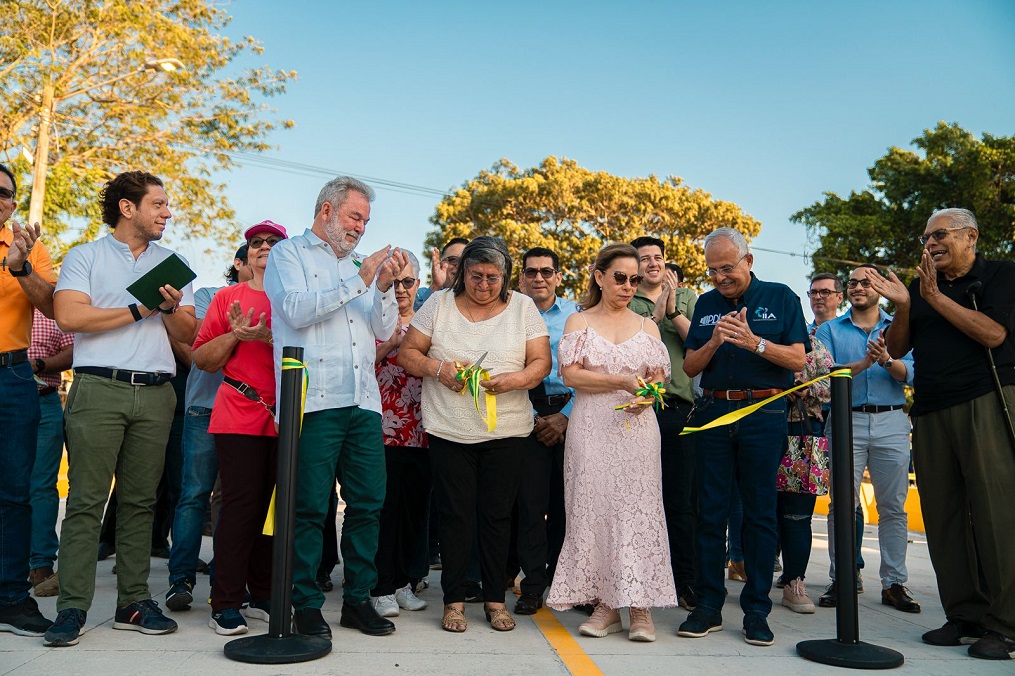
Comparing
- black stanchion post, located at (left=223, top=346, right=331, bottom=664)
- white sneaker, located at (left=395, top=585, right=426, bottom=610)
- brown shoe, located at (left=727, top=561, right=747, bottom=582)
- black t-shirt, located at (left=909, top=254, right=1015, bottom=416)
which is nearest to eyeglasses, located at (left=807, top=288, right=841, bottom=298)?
black t-shirt, located at (left=909, top=254, right=1015, bottom=416)

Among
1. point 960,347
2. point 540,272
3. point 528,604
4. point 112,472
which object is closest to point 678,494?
point 528,604

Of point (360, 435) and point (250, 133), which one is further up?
point (250, 133)

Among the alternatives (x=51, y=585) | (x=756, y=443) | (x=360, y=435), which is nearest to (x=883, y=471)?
(x=756, y=443)

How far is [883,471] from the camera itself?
21.1 feet

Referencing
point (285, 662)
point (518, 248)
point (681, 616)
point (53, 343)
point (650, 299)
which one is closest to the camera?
point (285, 662)

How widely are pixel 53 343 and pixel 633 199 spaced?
23234mm

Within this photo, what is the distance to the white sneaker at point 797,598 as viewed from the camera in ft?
19.1

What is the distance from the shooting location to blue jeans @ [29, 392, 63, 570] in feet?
19.4

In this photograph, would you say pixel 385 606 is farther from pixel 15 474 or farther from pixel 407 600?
pixel 15 474

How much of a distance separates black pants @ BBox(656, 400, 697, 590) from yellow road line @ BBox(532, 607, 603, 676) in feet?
3.30

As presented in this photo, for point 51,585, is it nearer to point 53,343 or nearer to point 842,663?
point 53,343

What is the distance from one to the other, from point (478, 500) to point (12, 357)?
2.69m

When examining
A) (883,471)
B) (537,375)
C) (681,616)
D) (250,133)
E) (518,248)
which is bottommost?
(681,616)

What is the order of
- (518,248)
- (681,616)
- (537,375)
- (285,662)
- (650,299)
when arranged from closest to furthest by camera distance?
(285,662) → (537,375) → (681,616) → (650,299) → (518,248)
